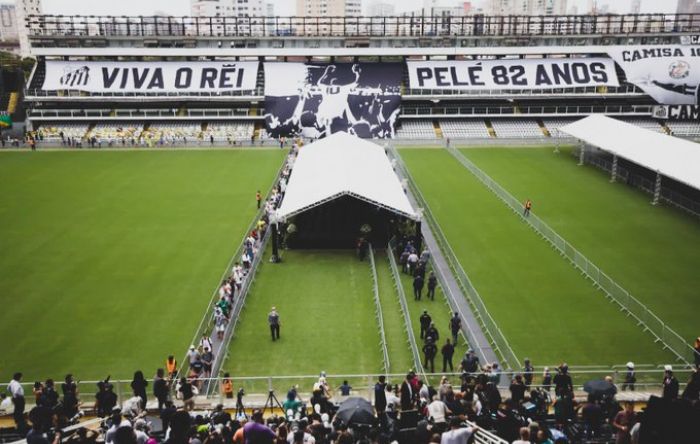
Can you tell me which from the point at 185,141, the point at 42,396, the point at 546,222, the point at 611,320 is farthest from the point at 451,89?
the point at 42,396

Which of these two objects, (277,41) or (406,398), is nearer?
(406,398)

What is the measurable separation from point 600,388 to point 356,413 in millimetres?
5596

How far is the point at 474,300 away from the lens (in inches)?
781

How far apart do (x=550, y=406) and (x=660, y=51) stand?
58.2 meters

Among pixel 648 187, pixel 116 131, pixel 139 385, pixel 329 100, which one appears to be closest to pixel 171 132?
pixel 116 131

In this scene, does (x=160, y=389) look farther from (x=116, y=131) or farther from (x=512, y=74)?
(x=512, y=74)

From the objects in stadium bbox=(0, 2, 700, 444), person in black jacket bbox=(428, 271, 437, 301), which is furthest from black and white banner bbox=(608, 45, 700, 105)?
person in black jacket bbox=(428, 271, 437, 301)

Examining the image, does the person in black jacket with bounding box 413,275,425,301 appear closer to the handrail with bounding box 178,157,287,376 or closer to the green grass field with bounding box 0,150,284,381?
the handrail with bounding box 178,157,287,376

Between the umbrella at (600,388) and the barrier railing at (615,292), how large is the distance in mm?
4536

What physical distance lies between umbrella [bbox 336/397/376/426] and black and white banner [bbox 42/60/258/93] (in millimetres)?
51747

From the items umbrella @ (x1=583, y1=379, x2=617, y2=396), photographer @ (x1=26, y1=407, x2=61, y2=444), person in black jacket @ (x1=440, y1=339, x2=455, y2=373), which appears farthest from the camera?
person in black jacket @ (x1=440, y1=339, x2=455, y2=373)

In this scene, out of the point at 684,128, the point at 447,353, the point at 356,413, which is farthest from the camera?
the point at 684,128

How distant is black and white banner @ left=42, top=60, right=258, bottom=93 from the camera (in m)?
57.4

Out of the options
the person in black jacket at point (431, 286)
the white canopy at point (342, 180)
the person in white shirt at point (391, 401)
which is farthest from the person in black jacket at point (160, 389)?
the white canopy at point (342, 180)
